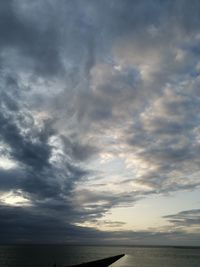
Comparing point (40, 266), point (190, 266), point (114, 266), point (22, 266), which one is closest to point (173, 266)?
Answer: point (190, 266)

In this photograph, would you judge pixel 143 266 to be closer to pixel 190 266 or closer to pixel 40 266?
pixel 190 266

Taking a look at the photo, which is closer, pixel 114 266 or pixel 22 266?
pixel 114 266

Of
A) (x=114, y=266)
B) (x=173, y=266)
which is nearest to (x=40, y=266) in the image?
(x=114, y=266)

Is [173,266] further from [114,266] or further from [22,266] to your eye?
[22,266]

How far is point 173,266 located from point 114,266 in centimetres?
2781

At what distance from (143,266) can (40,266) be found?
35.8m

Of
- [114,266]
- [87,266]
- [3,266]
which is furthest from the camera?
[3,266]

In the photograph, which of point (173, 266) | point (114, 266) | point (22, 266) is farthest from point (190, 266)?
point (22, 266)

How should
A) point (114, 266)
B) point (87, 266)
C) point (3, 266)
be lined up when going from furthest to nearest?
point (3, 266) < point (114, 266) < point (87, 266)

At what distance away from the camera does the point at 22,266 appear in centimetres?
10375

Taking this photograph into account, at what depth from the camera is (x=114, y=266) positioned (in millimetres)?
89125

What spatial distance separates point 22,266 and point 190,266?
60.2 m

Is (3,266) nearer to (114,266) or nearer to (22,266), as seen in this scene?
(22,266)

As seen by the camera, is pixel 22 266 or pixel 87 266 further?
pixel 22 266
